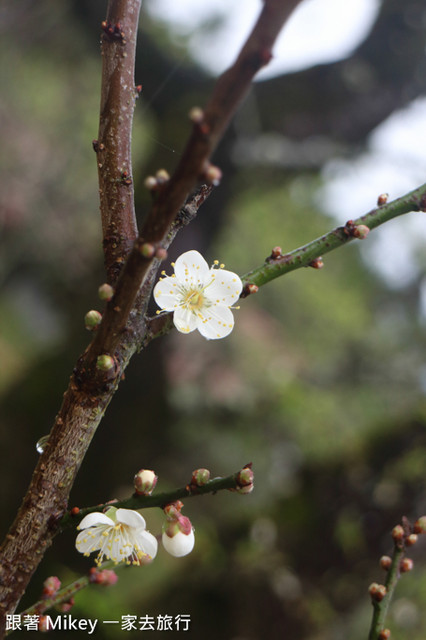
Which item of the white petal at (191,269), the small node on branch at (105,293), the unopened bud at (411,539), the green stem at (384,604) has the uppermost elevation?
the white petal at (191,269)

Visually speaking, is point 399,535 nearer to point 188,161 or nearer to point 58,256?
point 188,161

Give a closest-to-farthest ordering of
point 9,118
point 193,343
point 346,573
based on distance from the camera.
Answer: point 346,573 < point 193,343 < point 9,118

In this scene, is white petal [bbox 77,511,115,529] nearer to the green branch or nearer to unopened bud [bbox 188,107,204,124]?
the green branch

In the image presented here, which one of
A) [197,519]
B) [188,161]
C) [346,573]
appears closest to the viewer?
[188,161]

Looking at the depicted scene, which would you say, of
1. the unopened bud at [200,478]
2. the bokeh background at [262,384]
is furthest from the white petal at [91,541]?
the bokeh background at [262,384]

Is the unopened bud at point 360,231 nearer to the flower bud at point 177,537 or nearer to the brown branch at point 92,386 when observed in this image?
the brown branch at point 92,386

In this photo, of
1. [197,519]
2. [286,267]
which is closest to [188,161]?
[286,267]
